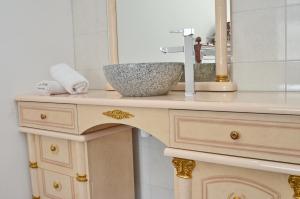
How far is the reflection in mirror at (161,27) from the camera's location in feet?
3.84

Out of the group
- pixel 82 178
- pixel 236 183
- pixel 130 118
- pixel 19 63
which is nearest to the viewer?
pixel 236 183

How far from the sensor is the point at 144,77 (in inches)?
38.6

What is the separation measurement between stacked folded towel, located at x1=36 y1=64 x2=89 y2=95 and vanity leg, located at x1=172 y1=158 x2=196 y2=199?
0.63 m

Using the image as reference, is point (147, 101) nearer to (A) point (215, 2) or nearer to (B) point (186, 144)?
(B) point (186, 144)

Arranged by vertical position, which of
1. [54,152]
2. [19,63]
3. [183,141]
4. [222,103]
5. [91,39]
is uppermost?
[91,39]

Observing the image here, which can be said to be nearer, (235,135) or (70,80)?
(235,135)

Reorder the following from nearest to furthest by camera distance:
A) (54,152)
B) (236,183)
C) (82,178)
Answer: (236,183), (82,178), (54,152)

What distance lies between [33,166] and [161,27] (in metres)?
0.88

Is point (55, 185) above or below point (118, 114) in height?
below

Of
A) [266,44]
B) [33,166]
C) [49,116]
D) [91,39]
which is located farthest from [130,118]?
[91,39]

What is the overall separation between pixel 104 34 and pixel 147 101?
30.6 inches

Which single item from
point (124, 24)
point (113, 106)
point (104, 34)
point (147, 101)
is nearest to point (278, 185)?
point (147, 101)

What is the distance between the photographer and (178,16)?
1.24 m

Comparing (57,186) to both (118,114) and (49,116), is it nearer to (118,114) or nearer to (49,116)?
(49,116)
